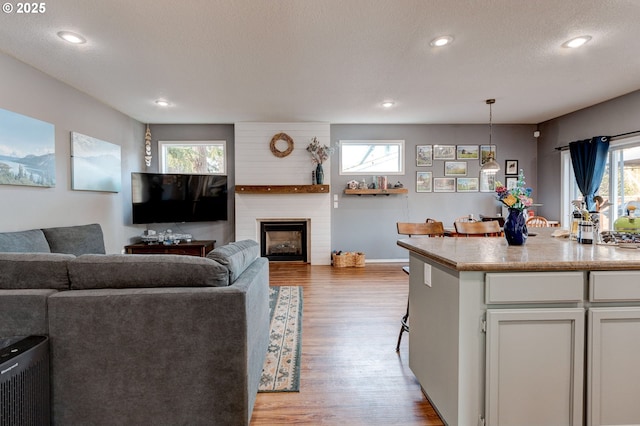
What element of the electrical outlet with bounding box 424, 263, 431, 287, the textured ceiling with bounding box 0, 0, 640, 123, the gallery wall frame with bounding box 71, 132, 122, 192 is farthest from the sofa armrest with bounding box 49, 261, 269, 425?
the gallery wall frame with bounding box 71, 132, 122, 192

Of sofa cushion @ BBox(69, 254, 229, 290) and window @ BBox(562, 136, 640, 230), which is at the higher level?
window @ BBox(562, 136, 640, 230)

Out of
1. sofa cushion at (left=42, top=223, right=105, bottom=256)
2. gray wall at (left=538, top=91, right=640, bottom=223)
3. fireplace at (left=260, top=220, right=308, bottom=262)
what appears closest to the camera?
sofa cushion at (left=42, top=223, right=105, bottom=256)

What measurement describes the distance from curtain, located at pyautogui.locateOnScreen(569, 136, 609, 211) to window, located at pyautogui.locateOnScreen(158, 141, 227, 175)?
5986mm

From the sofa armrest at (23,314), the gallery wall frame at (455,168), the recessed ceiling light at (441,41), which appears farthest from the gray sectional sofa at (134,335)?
the gallery wall frame at (455,168)

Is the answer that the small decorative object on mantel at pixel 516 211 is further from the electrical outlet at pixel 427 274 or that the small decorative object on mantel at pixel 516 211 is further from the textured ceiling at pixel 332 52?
the textured ceiling at pixel 332 52

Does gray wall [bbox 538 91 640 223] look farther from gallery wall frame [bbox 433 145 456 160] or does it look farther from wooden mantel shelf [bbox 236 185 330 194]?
wooden mantel shelf [bbox 236 185 330 194]

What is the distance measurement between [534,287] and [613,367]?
1.87ft

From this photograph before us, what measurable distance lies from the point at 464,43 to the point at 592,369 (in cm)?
263

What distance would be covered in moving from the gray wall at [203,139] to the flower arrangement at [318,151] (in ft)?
4.94

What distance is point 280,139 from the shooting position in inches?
214

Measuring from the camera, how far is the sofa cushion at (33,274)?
56.4 inches

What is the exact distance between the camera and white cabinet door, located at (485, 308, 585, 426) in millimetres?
1367

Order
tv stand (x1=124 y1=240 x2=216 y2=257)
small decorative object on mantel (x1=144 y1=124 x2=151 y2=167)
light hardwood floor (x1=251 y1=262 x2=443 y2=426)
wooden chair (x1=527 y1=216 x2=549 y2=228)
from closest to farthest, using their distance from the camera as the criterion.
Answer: light hardwood floor (x1=251 y1=262 x2=443 y2=426) < tv stand (x1=124 y1=240 x2=216 y2=257) < wooden chair (x1=527 y1=216 x2=549 y2=228) < small decorative object on mantel (x1=144 y1=124 x2=151 y2=167)

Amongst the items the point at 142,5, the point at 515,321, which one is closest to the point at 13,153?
the point at 142,5
